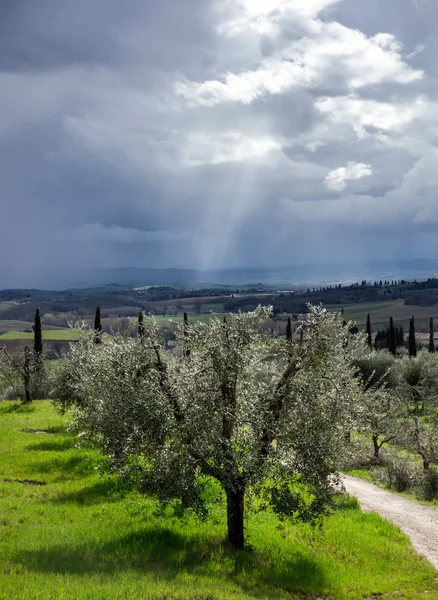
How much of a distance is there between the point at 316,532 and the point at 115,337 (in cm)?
A: 1176

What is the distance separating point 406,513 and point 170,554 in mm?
16828

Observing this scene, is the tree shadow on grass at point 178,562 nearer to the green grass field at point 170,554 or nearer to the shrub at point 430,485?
the green grass field at point 170,554

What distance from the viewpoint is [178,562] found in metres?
16.6

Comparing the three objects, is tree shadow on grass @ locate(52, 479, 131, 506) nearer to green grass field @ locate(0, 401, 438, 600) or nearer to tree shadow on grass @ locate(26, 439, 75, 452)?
green grass field @ locate(0, 401, 438, 600)

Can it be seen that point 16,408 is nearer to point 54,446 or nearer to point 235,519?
point 54,446

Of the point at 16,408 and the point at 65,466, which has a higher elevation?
the point at 65,466

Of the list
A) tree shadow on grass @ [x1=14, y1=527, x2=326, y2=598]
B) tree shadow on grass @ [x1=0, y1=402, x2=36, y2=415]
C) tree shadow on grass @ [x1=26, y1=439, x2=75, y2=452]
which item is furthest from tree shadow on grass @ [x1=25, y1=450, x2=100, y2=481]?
tree shadow on grass @ [x1=0, y1=402, x2=36, y2=415]

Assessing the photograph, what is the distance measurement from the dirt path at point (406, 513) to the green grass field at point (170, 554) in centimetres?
117

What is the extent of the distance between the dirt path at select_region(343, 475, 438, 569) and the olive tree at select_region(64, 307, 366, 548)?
8.87m

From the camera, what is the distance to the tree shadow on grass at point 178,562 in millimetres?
15461

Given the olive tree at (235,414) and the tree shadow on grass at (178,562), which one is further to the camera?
the olive tree at (235,414)

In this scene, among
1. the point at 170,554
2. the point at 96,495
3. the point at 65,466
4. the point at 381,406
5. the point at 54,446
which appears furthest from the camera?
the point at 381,406

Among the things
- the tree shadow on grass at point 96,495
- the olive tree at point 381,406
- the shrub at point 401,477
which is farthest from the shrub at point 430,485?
the tree shadow on grass at point 96,495

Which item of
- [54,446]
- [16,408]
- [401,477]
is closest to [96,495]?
[54,446]
